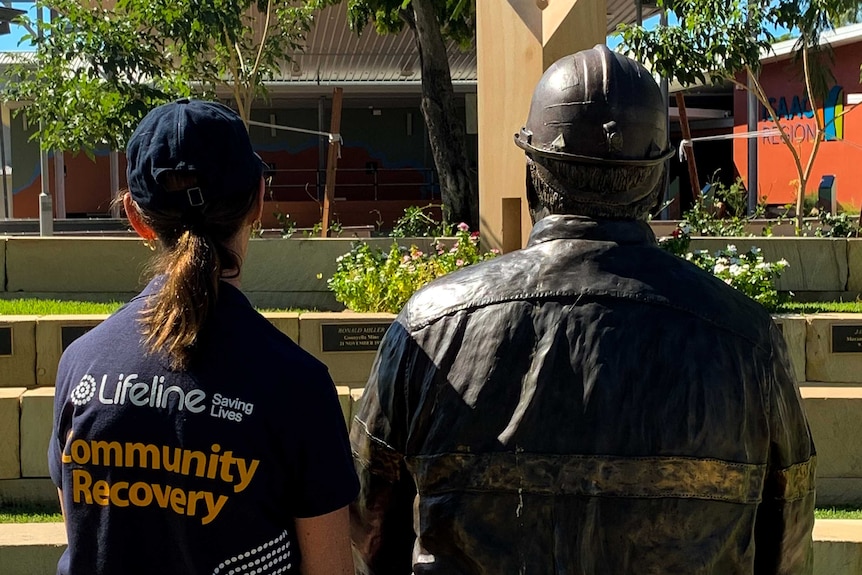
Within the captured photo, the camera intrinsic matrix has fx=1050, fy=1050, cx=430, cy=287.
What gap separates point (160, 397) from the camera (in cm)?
169

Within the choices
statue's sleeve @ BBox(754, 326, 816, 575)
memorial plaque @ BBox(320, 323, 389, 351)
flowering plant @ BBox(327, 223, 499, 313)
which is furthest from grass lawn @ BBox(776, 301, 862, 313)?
statue's sleeve @ BBox(754, 326, 816, 575)

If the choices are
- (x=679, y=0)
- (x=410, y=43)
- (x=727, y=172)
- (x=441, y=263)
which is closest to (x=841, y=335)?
(x=441, y=263)

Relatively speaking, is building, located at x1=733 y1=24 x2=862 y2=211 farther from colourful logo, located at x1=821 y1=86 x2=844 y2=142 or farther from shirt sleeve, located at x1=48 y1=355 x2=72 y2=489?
shirt sleeve, located at x1=48 y1=355 x2=72 y2=489

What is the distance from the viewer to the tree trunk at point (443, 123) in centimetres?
1236

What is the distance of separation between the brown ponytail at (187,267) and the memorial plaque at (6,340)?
4.70 metres

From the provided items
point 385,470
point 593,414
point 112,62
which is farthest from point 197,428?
point 112,62

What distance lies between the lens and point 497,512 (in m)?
1.78

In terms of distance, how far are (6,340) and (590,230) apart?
5124mm

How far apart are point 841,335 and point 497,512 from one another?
512 cm

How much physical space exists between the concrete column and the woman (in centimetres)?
436

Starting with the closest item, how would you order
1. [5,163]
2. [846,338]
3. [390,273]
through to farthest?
[846,338], [390,273], [5,163]

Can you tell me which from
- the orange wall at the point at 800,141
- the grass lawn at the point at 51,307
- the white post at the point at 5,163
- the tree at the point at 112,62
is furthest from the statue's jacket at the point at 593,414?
the white post at the point at 5,163

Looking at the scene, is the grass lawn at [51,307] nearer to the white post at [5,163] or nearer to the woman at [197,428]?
the woman at [197,428]

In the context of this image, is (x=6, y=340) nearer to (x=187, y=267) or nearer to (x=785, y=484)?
(x=187, y=267)
